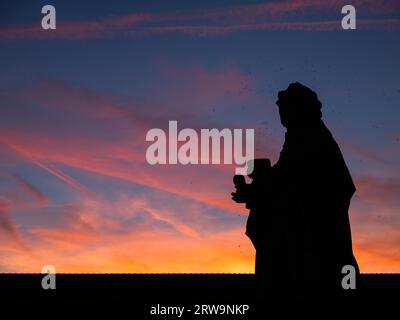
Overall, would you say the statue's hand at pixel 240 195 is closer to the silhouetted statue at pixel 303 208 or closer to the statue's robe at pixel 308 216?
Result: the silhouetted statue at pixel 303 208

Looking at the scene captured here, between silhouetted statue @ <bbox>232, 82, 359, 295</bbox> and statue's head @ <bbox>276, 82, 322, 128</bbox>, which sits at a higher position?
statue's head @ <bbox>276, 82, 322, 128</bbox>

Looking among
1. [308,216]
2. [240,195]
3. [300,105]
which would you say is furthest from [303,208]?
[300,105]

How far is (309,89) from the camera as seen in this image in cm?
854

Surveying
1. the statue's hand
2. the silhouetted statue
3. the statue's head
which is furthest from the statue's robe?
the statue's hand

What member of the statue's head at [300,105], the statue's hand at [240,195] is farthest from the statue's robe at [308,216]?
the statue's hand at [240,195]

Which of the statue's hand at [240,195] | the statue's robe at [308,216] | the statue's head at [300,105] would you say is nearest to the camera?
the statue's robe at [308,216]

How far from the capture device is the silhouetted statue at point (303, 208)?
7.91m

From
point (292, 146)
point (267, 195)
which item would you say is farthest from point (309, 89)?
point (267, 195)

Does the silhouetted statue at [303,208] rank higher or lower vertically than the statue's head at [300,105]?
lower

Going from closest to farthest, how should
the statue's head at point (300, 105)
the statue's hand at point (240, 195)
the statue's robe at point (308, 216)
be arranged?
the statue's robe at point (308, 216) → the statue's head at point (300, 105) → the statue's hand at point (240, 195)

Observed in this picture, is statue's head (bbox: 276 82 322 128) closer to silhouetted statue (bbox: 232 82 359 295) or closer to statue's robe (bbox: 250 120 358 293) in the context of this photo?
silhouetted statue (bbox: 232 82 359 295)

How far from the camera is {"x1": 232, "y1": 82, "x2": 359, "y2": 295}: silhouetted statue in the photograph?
791 centimetres

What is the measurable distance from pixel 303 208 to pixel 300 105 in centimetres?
144
